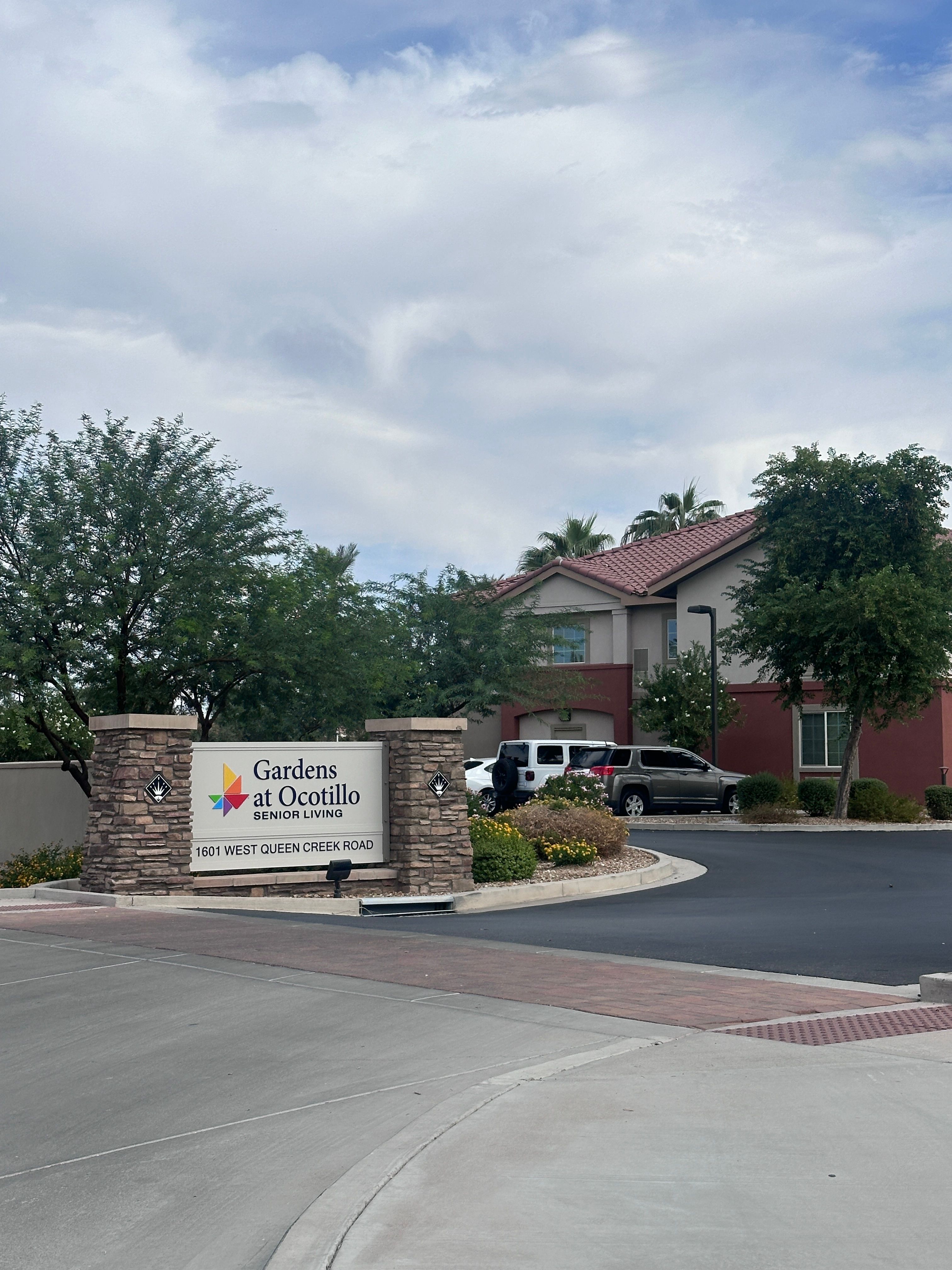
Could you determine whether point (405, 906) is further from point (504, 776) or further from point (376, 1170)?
point (504, 776)

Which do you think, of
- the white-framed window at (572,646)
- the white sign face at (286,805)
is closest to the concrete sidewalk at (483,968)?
the white sign face at (286,805)

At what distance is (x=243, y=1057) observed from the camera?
8477 mm

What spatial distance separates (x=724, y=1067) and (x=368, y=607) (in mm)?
21708

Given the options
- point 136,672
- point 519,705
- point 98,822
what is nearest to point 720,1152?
point 98,822

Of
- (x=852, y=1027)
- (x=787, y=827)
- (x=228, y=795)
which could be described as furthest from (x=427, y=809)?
(x=787, y=827)

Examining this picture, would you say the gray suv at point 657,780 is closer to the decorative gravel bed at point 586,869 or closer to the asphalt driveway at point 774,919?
the asphalt driveway at point 774,919

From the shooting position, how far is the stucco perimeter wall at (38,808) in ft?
76.8

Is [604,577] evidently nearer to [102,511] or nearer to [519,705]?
[519,705]

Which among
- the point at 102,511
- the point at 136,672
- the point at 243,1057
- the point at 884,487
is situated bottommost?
the point at 243,1057

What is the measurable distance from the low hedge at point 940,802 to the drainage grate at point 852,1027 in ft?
87.6

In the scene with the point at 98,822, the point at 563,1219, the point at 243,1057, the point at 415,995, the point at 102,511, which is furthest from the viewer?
the point at 102,511

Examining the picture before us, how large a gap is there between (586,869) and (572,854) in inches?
16.7

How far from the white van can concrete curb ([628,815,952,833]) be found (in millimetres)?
2105

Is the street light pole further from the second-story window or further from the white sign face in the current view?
the white sign face
